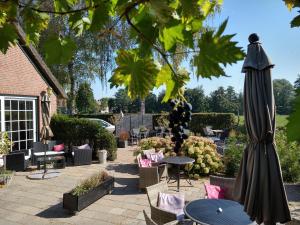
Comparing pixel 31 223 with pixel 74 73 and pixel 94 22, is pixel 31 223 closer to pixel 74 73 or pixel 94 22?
pixel 94 22

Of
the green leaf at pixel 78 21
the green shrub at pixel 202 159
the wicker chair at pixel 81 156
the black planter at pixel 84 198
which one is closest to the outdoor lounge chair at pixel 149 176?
the black planter at pixel 84 198

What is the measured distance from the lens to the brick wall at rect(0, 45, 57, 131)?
1107 cm

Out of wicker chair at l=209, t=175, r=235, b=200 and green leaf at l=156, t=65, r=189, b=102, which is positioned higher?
green leaf at l=156, t=65, r=189, b=102

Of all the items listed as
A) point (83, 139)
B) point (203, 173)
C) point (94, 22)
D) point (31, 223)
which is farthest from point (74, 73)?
point (94, 22)

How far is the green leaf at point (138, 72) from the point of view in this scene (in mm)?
1179

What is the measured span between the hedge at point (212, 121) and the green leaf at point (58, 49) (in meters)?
21.8

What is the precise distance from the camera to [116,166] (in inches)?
453

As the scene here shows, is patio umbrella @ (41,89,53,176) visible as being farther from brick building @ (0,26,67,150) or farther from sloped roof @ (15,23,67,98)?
sloped roof @ (15,23,67,98)

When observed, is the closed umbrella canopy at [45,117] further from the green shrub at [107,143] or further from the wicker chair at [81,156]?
the green shrub at [107,143]

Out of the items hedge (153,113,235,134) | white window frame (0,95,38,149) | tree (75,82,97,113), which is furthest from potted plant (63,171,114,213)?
tree (75,82,97,113)

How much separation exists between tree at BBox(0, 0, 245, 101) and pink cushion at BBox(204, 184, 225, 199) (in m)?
4.53

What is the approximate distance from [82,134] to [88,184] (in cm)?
630

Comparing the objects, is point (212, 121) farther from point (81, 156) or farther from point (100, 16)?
point (100, 16)

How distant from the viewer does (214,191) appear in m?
5.62
